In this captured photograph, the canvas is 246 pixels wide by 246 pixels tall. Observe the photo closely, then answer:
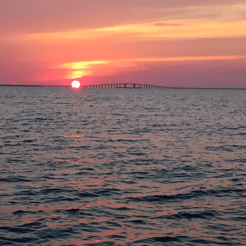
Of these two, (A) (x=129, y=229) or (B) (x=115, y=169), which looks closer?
(A) (x=129, y=229)

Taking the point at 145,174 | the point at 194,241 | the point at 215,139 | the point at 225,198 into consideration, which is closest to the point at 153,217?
the point at 194,241

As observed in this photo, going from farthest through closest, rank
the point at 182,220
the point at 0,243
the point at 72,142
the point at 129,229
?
the point at 72,142 < the point at 182,220 < the point at 129,229 < the point at 0,243

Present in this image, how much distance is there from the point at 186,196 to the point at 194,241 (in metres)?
5.47

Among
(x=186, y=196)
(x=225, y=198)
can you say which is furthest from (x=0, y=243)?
(x=225, y=198)

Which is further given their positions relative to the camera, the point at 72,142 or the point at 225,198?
the point at 72,142

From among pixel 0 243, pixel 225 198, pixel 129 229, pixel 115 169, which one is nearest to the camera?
pixel 0 243

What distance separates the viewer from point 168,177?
2455 cm

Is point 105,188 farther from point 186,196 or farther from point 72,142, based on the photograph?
point 72,142

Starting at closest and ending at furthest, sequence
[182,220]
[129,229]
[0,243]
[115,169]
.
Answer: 1. [0,243]
2. [129,229]
3. [182,220]
4. [115,169]

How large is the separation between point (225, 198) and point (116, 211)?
5626 millimetres

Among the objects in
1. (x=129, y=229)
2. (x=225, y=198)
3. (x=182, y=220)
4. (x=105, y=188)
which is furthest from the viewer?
(x=105, y=188)

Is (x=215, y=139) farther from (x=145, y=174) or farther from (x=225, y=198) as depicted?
(x=225, y=198)

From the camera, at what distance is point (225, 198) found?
20.3m

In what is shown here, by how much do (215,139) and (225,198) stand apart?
71.3ft
